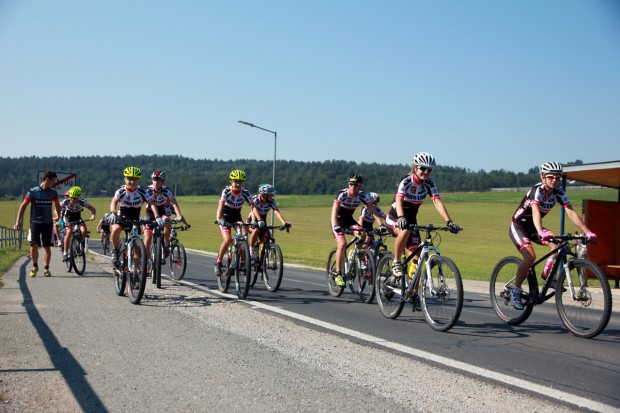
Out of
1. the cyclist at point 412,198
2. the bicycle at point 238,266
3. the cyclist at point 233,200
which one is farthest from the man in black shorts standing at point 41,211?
the cyclist at point 412,198

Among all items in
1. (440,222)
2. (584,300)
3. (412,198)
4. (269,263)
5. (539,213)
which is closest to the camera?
(584,300)

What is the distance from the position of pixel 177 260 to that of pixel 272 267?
3.25 meters

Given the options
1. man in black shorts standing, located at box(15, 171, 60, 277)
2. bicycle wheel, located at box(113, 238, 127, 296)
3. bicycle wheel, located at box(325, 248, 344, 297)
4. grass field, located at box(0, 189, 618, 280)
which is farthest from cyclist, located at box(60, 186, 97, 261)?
grass field, located at box(0, 189, 618, 280)

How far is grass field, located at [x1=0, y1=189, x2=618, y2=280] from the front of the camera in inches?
1540

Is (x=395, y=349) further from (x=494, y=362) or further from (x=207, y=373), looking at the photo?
(x=207, y=373)

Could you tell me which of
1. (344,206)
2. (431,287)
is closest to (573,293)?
(431,287)

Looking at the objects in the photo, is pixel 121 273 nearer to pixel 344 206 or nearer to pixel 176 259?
pixel 344 206

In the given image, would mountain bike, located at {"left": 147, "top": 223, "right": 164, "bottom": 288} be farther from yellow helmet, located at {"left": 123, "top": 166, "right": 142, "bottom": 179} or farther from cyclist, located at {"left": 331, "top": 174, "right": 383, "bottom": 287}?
cyclist, located at {"left": 331, "top": 174, "right": 383, "bottom": 287}

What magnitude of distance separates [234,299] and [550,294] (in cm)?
479

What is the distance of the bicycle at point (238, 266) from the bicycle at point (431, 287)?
2634 millimetres

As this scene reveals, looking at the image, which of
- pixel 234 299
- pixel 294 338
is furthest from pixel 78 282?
pixel 294 338

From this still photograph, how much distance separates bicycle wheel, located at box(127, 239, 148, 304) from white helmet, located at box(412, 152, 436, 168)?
4188 mm

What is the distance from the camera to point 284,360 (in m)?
5.66

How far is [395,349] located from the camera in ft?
20.3
